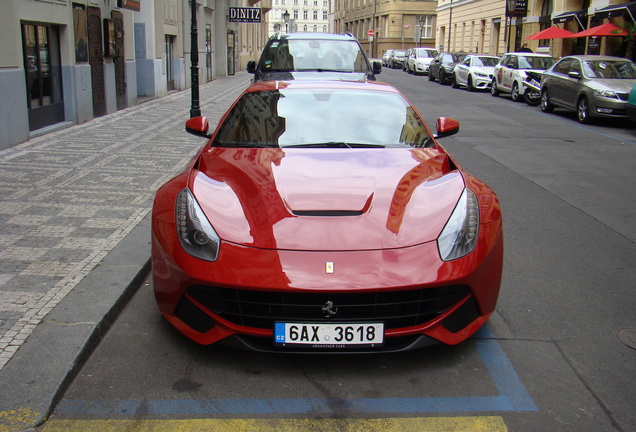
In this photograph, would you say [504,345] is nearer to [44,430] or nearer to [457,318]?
[457,318]

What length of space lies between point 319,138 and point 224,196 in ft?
3.67

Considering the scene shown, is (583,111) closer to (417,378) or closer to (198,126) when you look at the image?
(198,126)

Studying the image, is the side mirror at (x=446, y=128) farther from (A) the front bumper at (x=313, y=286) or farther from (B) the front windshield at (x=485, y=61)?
(B) the front windshield at (x=485, y=61)

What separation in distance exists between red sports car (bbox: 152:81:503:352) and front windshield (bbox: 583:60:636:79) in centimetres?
1411

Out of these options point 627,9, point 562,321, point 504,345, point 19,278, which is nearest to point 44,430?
point 19,278

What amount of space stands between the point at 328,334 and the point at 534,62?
21687 millimetres

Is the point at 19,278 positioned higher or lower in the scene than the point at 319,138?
lower

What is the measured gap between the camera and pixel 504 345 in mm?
3834

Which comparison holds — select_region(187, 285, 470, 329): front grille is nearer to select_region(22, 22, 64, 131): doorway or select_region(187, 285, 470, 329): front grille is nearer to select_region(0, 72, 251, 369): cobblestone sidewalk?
select_region(0, 72, 251, 369): cobblestone sidewalk

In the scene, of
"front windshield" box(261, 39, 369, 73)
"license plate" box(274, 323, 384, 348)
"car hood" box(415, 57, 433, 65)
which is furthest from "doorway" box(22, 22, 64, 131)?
"car hood" box(415, 57, 433, 65)

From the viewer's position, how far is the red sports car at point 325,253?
325 centimetres

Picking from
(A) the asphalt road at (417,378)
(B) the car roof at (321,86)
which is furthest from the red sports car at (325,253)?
(B) the car roof at (321,86)

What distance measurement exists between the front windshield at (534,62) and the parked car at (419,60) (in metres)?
17.4

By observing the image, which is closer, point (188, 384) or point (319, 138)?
point (188, 384)
